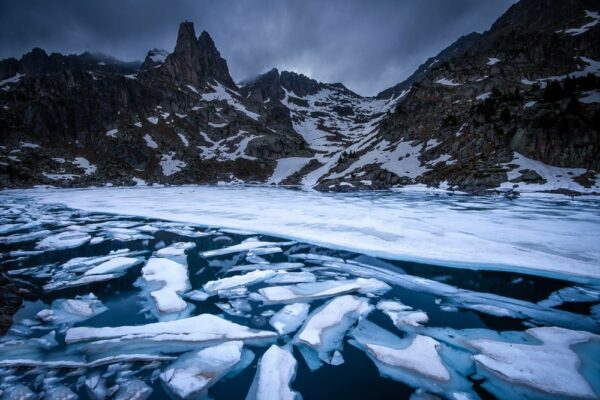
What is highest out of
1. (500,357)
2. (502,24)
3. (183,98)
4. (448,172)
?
(502,24)

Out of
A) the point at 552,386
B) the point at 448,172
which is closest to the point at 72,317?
the point at 552,386

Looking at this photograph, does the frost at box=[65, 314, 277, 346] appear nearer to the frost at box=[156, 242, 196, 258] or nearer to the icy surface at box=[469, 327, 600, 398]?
the icy surface at box=[469, 327, 600, 398]

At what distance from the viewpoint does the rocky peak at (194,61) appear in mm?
123125

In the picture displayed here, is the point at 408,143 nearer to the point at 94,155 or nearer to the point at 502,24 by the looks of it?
the point at 94,155

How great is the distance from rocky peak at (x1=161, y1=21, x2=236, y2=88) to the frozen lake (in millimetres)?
131666

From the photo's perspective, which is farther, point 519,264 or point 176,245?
point 176,245

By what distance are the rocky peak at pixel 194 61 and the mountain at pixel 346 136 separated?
0.76m

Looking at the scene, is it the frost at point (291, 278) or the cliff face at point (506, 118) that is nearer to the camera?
the frost at point (291, 278)

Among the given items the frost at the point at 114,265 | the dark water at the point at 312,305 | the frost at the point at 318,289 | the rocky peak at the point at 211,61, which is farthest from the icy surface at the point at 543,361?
the rocky peak at the point at 211,61

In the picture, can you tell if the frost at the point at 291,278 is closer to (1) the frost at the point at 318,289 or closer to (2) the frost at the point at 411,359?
(1) the frost at the point at 318,289

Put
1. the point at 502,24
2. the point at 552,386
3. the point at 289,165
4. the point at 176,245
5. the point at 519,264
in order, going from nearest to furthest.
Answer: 1. the point at 552,386
2. the point at 519,264
3. the point at 176,245
4. the point at 289,165
5. the point at 502,24

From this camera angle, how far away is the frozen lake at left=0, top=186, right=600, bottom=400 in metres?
4.04

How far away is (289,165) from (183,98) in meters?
51.8

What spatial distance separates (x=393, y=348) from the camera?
4863 mm
